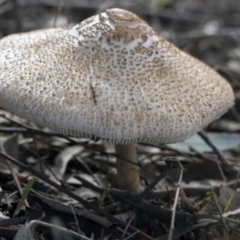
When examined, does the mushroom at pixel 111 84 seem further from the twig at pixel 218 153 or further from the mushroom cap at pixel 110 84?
the twig at pixel 218 153

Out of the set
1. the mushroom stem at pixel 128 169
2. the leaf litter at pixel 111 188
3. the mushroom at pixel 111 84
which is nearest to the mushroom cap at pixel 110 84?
the mushroom at pixel 111 84

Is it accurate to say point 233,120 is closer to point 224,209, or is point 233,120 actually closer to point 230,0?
point 224,209

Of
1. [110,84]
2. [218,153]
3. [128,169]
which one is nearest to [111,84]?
[110,84]

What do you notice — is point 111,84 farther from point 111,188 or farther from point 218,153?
point 218,153

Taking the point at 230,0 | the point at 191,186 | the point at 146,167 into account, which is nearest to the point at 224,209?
the point at 191,186

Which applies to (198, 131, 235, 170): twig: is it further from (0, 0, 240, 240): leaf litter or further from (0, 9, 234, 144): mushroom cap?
(0, 9, 234, 144): mushroom cap
